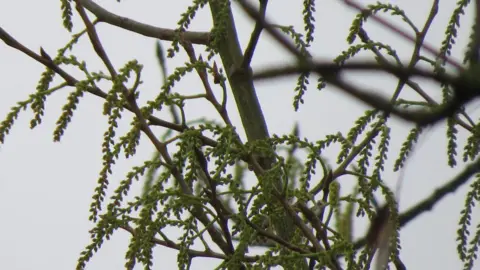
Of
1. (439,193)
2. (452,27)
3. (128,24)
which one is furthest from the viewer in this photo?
(128,24)

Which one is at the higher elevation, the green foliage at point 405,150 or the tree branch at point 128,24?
the tree branch at point 128,24

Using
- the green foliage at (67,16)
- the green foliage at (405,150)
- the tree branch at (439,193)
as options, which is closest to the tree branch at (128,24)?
the green foliage at (67,16)

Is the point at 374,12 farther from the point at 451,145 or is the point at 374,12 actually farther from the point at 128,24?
the point at 128,24

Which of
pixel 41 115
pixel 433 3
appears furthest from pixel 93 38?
pixel 433 3

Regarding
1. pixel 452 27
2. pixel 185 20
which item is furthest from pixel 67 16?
pixel 452 27

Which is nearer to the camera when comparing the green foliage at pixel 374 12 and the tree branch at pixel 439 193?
the tree branch at pixel 439 193

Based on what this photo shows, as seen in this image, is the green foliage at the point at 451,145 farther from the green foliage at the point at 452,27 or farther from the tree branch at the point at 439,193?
the tree branch at the point at 439,193

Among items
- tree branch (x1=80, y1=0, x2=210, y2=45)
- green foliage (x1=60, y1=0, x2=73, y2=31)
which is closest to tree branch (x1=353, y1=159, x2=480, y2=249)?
green foliage (x1=60, y1=0, x2=73, y2=31)

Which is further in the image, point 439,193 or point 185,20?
point 185,20

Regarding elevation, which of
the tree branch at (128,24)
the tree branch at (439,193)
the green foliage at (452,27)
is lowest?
the tree branch at (439,193)

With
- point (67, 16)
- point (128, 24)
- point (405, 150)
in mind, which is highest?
point (128, 24)

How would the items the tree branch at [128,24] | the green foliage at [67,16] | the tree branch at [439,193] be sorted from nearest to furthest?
1. the tree branch at [439,193]
2. the green foliage at [67,16]
3. the tree branch at [128,24]

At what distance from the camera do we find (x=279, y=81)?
485mm

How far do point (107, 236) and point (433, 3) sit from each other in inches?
20.2
